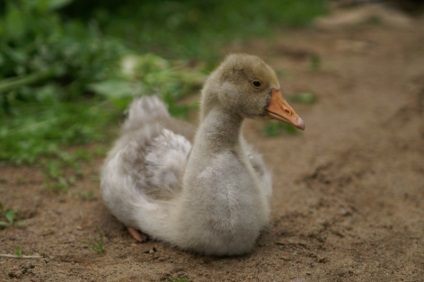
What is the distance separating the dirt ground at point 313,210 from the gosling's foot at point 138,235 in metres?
0.06

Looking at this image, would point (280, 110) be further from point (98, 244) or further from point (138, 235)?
point (98, 244)

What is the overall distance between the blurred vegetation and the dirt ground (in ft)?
1.49

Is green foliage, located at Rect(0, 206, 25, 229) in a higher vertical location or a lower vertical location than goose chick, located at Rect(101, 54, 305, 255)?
lower

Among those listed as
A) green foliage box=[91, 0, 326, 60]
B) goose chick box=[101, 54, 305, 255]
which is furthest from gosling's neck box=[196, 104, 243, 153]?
green foliage box=[91, 0, 326, 60]

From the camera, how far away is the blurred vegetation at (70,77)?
6.05 meters

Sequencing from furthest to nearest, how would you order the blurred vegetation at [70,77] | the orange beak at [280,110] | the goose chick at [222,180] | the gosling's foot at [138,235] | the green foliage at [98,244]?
1. the blurred vegetation at [70,77]
2. the gosling's foot at [138,235]
3. the green foliage at [98,244]
4. the orange beak at [280,110]
5. the goose chick at [222,180]

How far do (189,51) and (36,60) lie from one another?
7.33 ft

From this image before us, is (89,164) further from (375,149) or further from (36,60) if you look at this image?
(375,149)

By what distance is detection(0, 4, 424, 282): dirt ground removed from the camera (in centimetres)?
395

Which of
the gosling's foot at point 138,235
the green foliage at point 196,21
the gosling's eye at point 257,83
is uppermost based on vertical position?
the green foliage at point 196,21

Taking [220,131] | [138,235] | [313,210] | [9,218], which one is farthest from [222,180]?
[9,218]

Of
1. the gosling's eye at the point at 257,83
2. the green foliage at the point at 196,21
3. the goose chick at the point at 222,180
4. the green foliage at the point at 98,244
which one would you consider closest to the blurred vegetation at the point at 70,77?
the green foliage at the point at 196,21

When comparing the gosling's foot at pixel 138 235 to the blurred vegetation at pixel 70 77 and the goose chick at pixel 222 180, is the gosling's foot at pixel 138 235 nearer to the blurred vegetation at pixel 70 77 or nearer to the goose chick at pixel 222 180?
the goose chick at pixel 222 180

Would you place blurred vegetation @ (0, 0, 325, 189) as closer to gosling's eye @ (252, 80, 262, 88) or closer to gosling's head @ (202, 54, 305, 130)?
gosling's head @ (202, 54, 305, 130)
